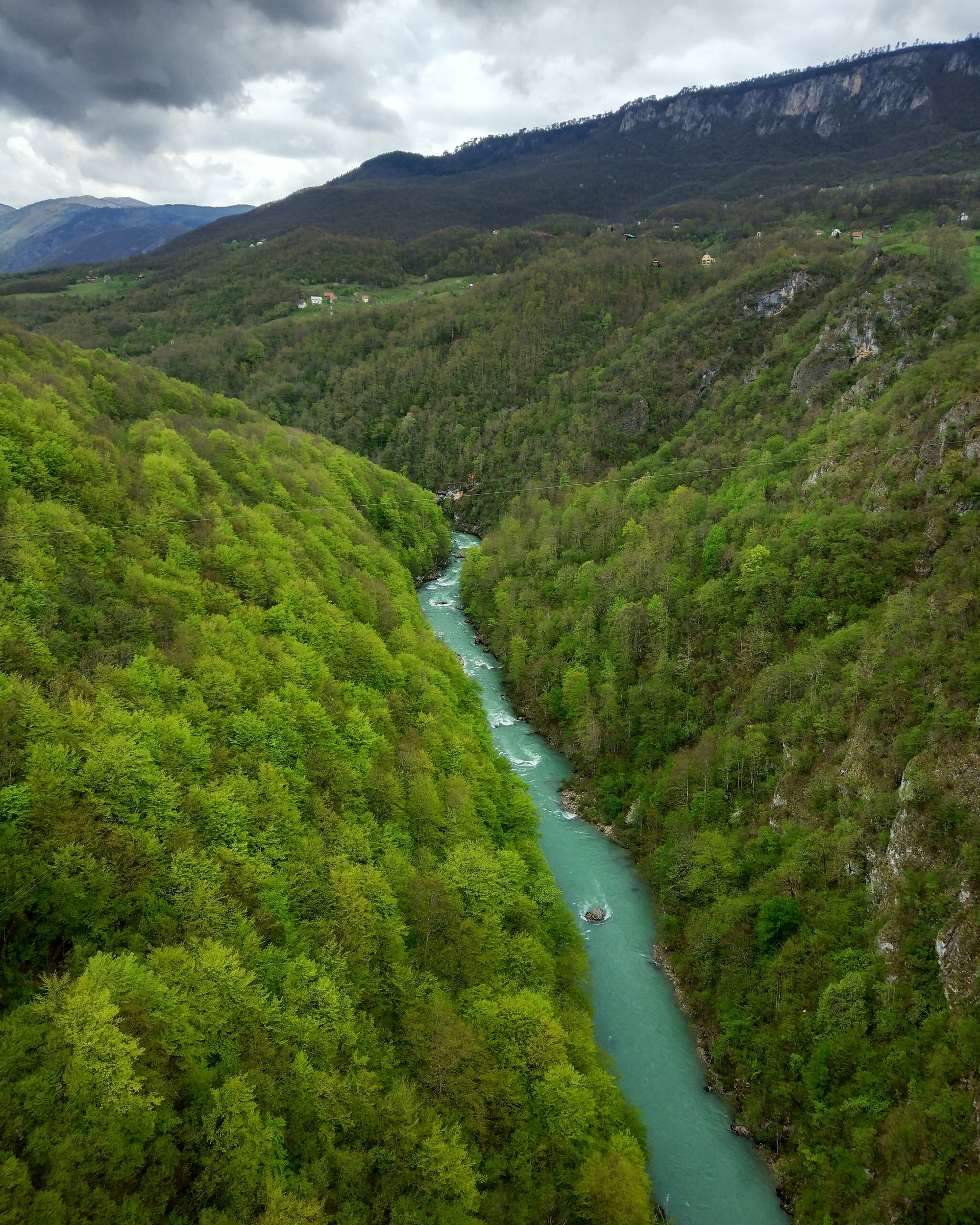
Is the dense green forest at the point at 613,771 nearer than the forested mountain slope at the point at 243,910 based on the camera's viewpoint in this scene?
No

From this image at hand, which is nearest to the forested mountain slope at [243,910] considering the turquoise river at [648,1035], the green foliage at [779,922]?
the turquoise river at [648,1035]

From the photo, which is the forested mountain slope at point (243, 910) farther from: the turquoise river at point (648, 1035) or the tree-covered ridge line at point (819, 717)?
the tree-covered ridge line at point (819, 717)

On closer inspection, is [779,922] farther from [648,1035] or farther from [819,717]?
[819,717]

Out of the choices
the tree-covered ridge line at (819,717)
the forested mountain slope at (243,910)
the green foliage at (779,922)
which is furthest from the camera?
the green foliage at (779,922)

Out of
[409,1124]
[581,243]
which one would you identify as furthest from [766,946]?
[581,243]

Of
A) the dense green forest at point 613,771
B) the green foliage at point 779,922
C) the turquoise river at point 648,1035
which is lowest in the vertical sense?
the turquoise river at point 648,1035

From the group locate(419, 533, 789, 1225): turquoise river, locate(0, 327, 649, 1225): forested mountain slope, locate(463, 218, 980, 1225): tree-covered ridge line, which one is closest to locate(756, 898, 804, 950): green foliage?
locate(463, 218, 980, 1225): tree-covered ridge line

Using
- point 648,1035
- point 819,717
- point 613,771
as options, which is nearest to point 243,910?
point 648,1035
